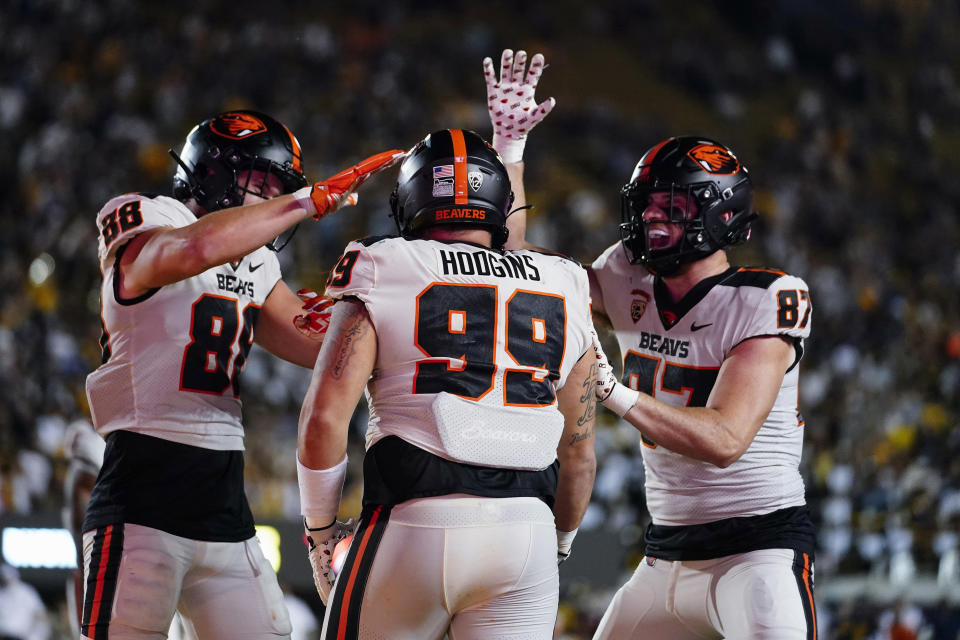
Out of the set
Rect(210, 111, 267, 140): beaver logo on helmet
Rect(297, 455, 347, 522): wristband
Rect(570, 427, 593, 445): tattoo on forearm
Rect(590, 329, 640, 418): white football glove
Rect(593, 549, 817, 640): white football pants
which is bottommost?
Rect(593, 549, 817, 640): white football pants

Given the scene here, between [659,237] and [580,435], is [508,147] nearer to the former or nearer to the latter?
[659,237]

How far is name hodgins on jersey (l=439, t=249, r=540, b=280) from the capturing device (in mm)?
3182

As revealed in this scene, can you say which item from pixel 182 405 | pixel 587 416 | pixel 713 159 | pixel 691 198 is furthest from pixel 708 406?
pixel 182 405

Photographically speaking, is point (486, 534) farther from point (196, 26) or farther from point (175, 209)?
point (196, 26)

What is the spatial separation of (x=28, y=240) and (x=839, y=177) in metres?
13.2

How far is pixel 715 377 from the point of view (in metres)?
4.09

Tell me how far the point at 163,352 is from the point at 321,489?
0.99 metres

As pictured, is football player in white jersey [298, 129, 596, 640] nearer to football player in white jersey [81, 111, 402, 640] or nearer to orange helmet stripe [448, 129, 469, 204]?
orange helmet stripe [448, 129, 469, 204]

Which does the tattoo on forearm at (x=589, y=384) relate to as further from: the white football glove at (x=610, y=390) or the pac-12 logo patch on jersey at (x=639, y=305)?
the pac-12 logo patch on jersey at (x=639, y=305)

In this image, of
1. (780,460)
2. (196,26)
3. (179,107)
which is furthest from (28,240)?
(780,460)

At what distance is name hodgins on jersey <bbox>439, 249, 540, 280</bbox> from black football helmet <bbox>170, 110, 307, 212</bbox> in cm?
130

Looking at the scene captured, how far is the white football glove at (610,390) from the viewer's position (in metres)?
3.62

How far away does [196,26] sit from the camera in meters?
19.6

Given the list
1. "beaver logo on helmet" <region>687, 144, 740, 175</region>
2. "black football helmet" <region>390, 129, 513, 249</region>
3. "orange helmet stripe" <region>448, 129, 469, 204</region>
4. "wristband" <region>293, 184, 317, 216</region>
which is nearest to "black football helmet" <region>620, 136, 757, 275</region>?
"beaver logo on helmet" <region>687, 144, 740, 175</region>
